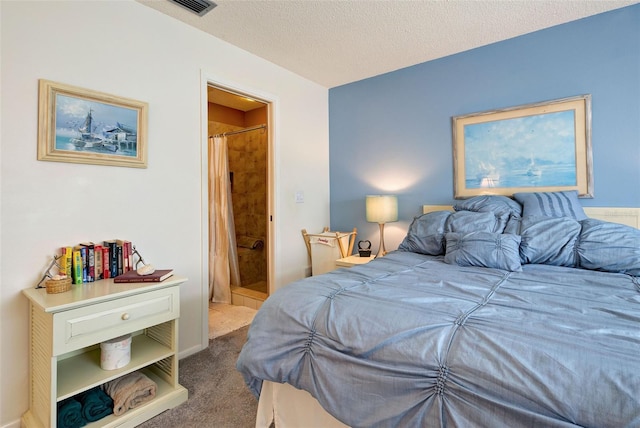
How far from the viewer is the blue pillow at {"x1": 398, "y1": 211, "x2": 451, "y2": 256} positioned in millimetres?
2389

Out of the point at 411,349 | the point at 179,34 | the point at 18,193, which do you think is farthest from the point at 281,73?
the point at 411,349

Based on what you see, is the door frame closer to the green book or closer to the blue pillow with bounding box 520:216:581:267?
the green book

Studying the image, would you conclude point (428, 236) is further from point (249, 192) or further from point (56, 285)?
point (249, 192)

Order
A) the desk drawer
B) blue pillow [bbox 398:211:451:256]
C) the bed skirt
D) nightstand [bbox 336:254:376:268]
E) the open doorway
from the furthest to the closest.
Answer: the open doorway < nightstand [bbox 336:254:376:268] < blue pillow [bbox 398:211:451:256] < the desk drawer < the bed skirt

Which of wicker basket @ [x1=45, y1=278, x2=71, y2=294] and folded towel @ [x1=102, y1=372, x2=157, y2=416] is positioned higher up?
wicker basket @ [x1=45, y1=278, x2=71, y2=294]

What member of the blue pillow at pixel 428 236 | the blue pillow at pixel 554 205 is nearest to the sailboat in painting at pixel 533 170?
the blue pillow at pixel 554 205

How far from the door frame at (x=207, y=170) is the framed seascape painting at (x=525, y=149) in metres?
1.69

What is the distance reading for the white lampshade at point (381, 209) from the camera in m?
3.10

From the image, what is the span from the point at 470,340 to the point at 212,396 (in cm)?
158

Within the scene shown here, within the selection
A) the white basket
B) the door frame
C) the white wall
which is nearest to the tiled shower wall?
the door frame

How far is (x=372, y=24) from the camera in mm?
2451

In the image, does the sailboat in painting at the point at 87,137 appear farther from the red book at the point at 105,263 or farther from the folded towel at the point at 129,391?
the folded towel at the point at 129,391

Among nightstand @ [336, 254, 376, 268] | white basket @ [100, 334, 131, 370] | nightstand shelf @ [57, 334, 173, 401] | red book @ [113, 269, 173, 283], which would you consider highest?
red book @ [113, 269, 173, 283]

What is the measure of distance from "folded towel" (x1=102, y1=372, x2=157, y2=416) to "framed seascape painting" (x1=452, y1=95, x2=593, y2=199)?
2711mm
